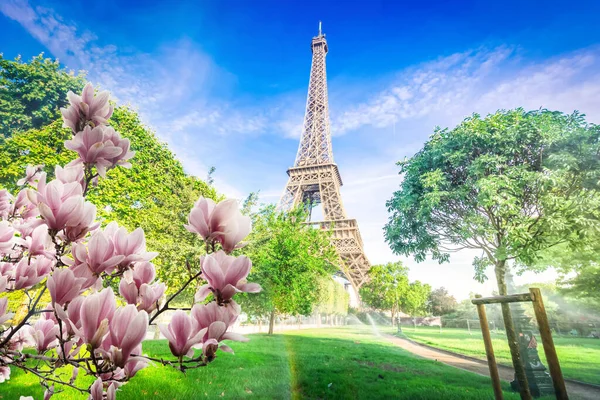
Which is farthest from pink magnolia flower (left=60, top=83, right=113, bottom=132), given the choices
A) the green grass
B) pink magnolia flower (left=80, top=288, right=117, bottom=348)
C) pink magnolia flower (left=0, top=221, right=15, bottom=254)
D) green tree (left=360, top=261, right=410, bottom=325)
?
green tree (left=360, top=261, right=410, bottom=325)

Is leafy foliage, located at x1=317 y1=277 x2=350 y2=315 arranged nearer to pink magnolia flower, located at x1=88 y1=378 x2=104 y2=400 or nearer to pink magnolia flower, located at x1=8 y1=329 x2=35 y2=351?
pink magnolia flower, located at x1=8 y1=329 x2=35 y2=351

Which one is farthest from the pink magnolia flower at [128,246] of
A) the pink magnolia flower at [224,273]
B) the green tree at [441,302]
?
the green tree at [441,302]

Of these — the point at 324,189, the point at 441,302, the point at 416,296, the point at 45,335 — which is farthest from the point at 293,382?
the point at 441,302

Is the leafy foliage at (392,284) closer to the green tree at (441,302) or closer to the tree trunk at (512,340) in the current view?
Result: the green tree at (441,302)

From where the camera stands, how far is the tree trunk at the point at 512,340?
5455 millimetres

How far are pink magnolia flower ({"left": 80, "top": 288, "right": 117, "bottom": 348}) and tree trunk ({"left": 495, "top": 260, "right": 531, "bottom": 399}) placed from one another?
24.6 feet

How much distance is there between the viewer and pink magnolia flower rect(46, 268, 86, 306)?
724 millimetres

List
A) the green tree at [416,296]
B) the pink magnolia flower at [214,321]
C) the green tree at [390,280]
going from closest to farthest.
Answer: the pink magnolia flower at [214,321]
the green tree at [390,280]
the green tree at [416,296]

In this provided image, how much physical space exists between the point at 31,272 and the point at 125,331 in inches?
27.3

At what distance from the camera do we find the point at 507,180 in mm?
7633

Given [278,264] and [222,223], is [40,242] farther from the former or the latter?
[278,264]

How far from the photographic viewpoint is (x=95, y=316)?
27.0 inches

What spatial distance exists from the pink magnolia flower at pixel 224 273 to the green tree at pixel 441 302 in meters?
64.4

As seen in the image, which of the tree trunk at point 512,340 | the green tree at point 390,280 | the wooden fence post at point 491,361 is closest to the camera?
the wooden fence post at point 491,361
